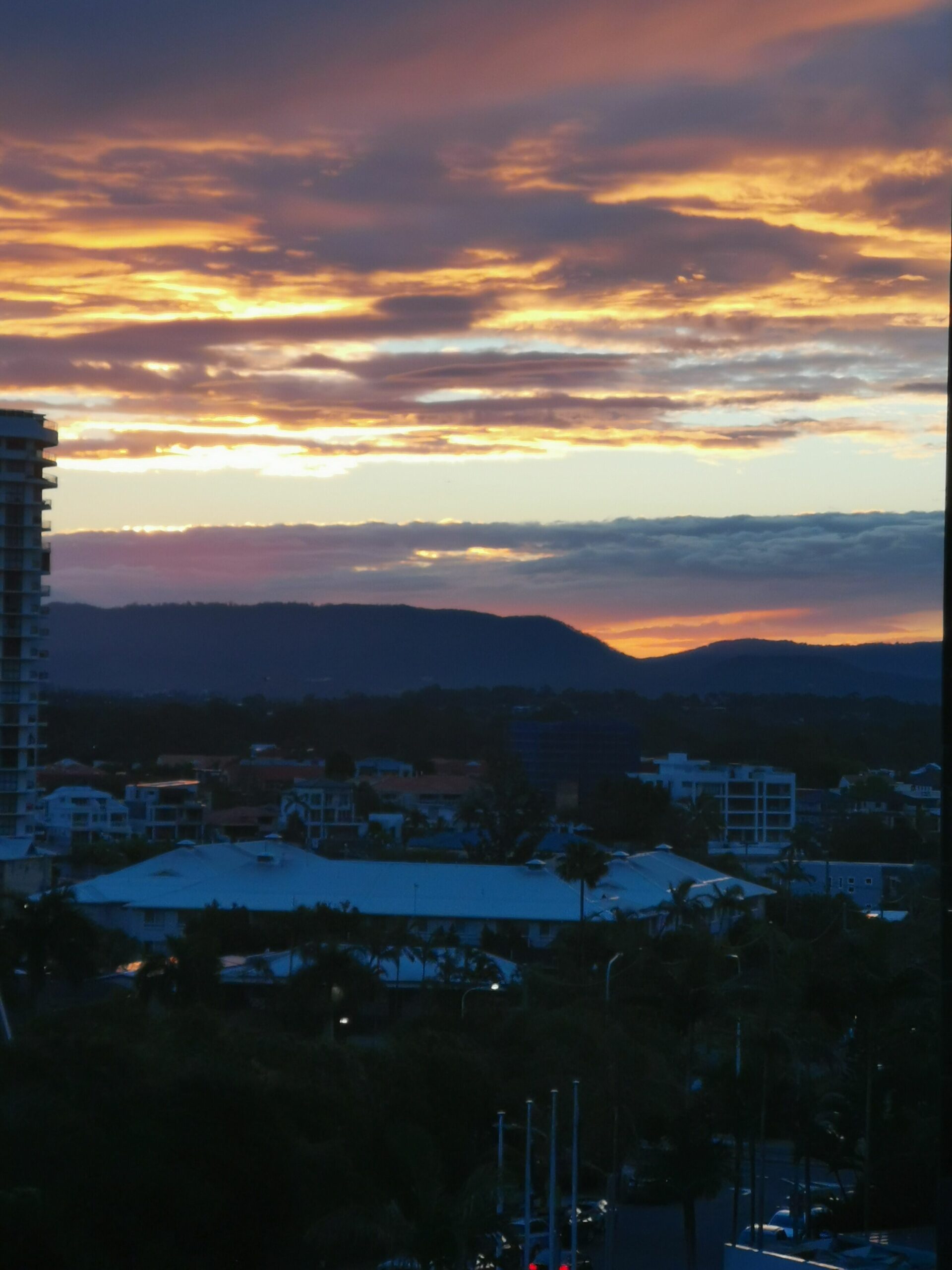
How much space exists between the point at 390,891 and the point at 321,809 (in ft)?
124

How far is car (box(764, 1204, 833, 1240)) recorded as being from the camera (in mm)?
19016

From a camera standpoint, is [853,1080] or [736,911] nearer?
[853,1080]

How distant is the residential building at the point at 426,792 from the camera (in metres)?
85.5

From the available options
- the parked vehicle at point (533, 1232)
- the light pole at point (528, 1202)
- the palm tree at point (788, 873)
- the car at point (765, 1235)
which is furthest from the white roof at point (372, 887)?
the light pole at point (528, 1202)

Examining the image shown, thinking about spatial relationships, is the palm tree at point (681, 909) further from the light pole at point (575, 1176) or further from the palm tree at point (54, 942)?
the light pole at point (575, 1176)

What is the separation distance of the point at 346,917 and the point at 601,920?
6.58 metres

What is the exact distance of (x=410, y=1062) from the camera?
63.5ft

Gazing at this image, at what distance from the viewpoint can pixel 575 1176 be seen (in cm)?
1672

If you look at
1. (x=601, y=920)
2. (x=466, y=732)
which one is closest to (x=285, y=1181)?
(x=601, y=920)

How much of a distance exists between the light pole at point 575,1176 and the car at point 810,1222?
256cm

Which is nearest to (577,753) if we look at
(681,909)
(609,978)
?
(681,909)

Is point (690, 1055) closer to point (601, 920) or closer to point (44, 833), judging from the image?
point (601, 920)

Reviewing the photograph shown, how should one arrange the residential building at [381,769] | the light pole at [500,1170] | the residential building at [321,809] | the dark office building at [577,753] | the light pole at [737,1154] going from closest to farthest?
the light pole at [500,1170], the light pole at [737,1154], the residential building at [321,809], the residential building at [381,769], the dark office building at [577,753]

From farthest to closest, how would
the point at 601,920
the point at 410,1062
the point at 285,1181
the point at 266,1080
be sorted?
the point at 601,920, the point at 410,1062, the point at 266,1080, the point at 285,1181
